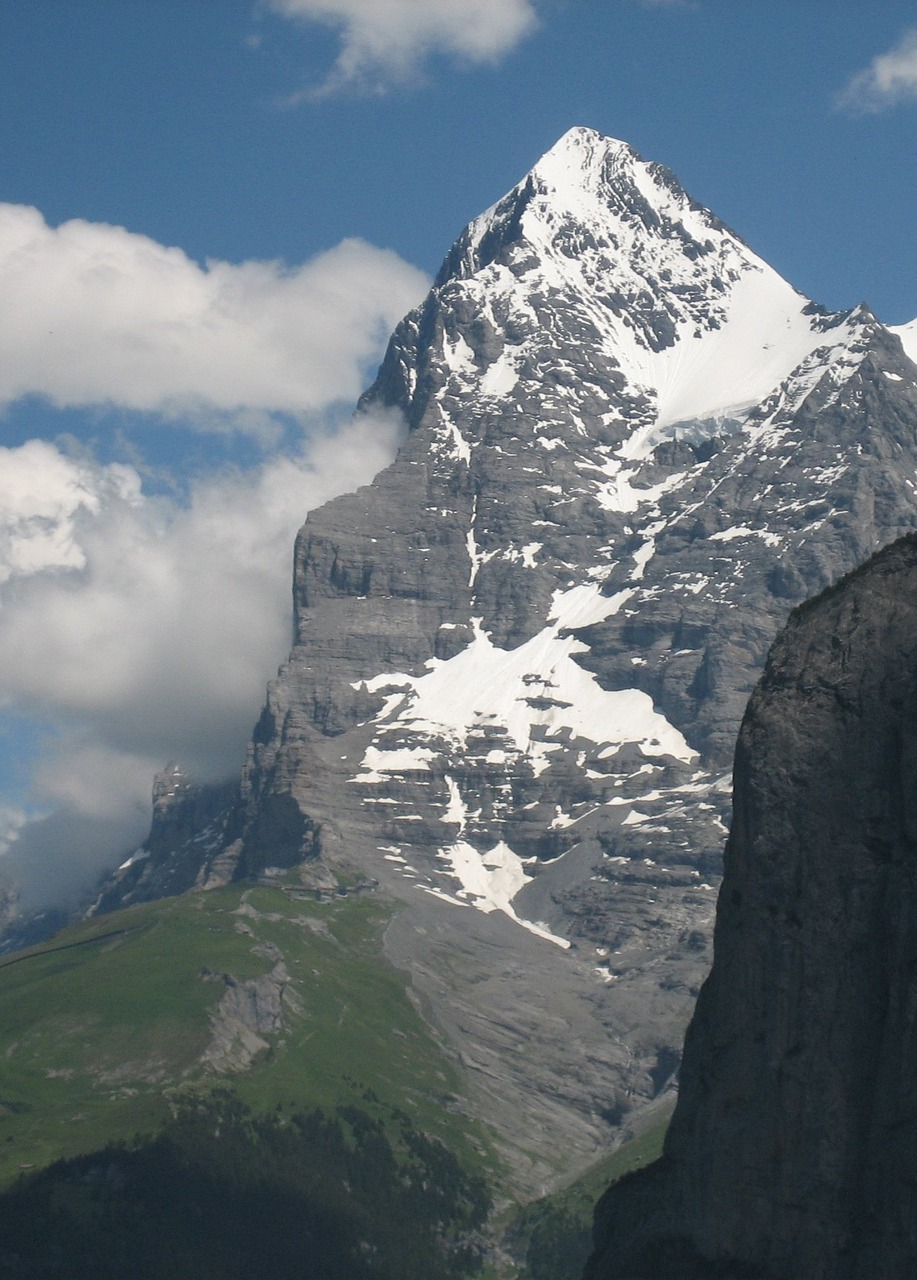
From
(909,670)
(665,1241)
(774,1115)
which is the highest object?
(909,670)

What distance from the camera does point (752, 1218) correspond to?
58219 millimetres

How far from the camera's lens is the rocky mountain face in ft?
182

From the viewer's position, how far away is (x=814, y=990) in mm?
58219

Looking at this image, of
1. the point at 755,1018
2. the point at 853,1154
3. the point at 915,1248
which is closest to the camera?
the point at 915,1248

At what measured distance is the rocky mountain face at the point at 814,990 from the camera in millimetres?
55531

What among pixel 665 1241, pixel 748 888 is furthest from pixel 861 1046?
pixel 665 1241

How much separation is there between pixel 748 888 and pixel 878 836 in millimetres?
5192

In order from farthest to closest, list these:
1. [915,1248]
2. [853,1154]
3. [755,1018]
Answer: [755,1018], [853,1154], [915,1248]

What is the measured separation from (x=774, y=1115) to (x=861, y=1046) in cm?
359

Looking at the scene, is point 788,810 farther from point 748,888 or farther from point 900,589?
point 900,589

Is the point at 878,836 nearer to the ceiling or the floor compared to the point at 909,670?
nearer to the floor

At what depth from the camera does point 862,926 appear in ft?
189

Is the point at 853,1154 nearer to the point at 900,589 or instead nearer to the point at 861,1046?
the point at 861,1046

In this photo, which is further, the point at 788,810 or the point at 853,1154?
the point at 788,810
